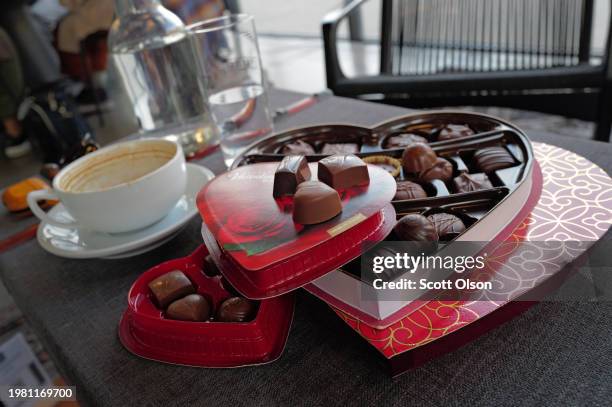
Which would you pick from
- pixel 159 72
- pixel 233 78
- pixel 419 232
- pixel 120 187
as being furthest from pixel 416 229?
pixel 159 72

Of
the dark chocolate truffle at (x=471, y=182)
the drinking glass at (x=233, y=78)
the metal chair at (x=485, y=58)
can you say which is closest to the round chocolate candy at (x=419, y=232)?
the dark chocolate truffle at (x=471, y=182)

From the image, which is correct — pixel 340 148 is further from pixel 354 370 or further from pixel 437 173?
pixel 354 370

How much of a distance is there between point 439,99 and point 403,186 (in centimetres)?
103

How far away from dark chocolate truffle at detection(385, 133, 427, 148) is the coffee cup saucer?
0.29 meters

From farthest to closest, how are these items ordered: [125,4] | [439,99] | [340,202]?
[439,99], [125,4], [340,202]

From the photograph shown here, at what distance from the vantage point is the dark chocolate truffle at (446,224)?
46 centimetres

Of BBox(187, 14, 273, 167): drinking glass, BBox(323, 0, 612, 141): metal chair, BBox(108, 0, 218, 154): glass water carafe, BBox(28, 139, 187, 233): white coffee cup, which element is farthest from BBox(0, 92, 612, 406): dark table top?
BBox(323, 0, 612, 141): metal chair

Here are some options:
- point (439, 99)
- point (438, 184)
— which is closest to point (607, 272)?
point (438, 184)

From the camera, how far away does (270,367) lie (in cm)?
43

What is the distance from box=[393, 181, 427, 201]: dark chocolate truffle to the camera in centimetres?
51

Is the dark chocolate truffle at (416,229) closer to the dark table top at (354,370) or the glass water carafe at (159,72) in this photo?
the dark table top at (354,370)

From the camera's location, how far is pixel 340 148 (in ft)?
2.20

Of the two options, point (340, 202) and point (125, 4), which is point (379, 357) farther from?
point (125, 4)

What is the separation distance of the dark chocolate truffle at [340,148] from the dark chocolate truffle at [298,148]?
0.02 m
